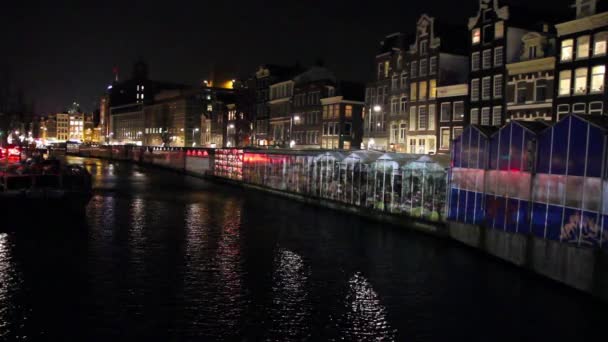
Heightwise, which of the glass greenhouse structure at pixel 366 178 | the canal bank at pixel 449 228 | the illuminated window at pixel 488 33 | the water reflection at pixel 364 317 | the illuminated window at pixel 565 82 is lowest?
the water reflection at pixel 364 317

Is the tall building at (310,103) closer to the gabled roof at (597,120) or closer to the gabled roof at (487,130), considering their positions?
the gabled roof at (487,130)

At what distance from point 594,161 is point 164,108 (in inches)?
6259

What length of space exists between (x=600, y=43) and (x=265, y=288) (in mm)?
37139

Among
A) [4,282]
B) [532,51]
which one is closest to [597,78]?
[532,51]

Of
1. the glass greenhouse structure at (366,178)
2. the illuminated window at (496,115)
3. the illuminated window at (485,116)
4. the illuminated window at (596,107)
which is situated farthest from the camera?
the illuminated window at (485,116)

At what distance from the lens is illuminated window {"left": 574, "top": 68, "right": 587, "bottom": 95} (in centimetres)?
4588

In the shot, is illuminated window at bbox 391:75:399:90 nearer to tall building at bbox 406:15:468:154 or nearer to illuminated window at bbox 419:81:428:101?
tall building at bbox 406:15:468:154

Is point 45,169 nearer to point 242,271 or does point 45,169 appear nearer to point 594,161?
point 242,271

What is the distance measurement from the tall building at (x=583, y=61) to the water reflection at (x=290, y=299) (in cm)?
3124

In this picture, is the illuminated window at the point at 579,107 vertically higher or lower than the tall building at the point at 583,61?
lower

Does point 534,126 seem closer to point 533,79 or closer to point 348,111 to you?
point 533,79

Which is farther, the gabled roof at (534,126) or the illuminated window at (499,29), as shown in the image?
the illuminated window at (499,29)

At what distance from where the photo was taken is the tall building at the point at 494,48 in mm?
54656

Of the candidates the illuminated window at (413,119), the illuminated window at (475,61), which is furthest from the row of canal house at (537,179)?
the illuminated window at (413,119)
